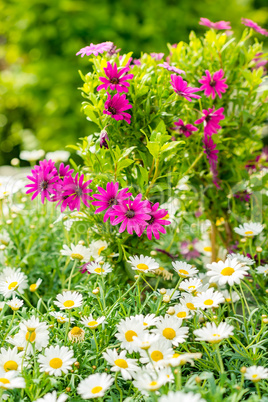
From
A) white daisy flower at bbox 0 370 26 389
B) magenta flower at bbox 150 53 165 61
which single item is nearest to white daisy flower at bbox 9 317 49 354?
white daisy flower at bbox 0 370 26 389

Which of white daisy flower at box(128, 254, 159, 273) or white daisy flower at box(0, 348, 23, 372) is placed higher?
white daisy flower at box(128, 254, 159, 273)

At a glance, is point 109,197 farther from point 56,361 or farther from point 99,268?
point 56,361

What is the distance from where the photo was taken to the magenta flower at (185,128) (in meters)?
1.28

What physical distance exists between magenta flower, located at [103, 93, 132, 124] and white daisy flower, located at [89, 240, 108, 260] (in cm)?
35

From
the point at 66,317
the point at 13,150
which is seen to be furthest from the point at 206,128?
the point at 13,150

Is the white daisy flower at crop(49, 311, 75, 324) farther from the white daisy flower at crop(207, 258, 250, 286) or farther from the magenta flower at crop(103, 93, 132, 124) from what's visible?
the magenta flower at crop(103, 93, 132, 124)

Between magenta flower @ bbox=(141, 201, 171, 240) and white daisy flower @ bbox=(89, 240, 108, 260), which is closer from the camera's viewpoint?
magenta flower @ bbox=(141, 201, 171, 240)

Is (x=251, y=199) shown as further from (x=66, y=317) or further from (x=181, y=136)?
(x=66, y=317)

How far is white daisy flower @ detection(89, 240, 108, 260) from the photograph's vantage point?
46.6 inches

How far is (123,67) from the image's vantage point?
1132mm

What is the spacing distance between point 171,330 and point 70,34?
2.75 metres

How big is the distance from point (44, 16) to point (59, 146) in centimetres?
99

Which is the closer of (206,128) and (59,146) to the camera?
(206,128)

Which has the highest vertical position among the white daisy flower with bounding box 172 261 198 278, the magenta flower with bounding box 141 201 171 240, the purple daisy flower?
the purple daisy flower
